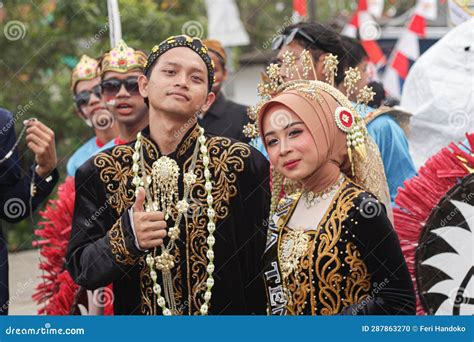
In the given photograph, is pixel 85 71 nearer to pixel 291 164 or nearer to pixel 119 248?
pixel 119 248

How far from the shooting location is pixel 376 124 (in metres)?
4.48

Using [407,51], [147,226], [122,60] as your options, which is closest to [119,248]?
[147,226]

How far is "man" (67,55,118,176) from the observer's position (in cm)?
549

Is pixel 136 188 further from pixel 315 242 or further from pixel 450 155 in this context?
pixel 450 155

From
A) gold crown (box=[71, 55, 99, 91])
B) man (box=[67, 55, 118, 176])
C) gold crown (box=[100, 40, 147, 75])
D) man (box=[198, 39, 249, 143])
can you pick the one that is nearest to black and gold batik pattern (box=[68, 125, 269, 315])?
gold crown (box=[100, 40, 147, 75])

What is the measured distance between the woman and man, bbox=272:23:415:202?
116 cm

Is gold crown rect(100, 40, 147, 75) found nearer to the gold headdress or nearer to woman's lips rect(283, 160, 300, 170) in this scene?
the gold headdress

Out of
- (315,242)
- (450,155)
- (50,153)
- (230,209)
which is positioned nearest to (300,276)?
(315,242)

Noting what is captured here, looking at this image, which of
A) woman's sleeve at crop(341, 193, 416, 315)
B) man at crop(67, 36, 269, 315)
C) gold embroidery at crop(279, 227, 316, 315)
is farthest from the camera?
man at crop(67, 36, 269, 315)

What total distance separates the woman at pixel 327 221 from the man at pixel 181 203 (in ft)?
A: 0.53

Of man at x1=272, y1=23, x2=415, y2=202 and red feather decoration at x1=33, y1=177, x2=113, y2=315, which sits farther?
red feather decoration at x1=33, y1=177, x2=113, y2=315

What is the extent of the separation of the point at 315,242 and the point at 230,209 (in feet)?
1.39

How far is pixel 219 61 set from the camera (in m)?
5.81

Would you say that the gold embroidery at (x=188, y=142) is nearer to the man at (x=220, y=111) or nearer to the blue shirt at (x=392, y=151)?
the blue shirt at (x=392, y=151)
